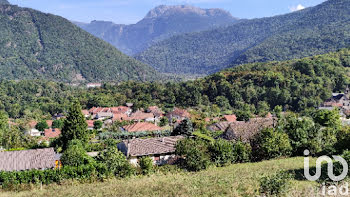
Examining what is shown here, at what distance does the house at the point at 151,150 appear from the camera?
28.0m

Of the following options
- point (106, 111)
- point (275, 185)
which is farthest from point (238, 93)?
point (275, 185)

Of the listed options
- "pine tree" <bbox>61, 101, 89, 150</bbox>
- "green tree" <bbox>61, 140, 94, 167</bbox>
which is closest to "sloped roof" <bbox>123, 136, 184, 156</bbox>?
"green tree" <bbox>61, 140, 94, 167</bbox>

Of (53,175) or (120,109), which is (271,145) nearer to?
(53,175)

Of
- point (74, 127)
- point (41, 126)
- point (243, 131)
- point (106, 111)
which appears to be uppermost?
point (74, 127)

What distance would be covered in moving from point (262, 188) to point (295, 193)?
1.47m

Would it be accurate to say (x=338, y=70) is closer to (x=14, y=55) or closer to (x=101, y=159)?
(x=101, y=159)

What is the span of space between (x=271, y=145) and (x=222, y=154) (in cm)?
408

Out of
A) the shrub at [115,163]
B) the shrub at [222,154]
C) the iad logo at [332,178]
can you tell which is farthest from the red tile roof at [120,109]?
the iad logo at [332,178]

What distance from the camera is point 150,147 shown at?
29078mm

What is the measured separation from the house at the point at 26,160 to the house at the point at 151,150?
6.92m

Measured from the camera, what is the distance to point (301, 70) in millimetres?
90750

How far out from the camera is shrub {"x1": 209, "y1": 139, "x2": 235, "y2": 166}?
2330cm

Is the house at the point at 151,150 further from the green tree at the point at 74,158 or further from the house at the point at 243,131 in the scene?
the house at the point at 243,131

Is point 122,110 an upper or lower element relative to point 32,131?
lower
